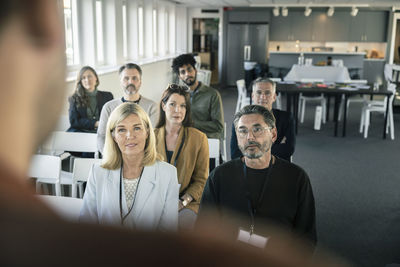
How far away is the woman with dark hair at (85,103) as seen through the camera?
4844 mm

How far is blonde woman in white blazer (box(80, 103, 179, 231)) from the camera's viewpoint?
2.46 m

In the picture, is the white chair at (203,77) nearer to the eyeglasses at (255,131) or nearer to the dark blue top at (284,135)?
the dark blue top at (284,135)

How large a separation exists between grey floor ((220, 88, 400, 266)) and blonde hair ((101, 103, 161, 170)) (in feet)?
6.02

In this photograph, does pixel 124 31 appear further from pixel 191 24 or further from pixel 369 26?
pixel 369 26

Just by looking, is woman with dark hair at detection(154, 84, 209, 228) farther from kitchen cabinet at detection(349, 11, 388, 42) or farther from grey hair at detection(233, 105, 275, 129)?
kitchen cabinet at detection(349, 11, 388, 42)

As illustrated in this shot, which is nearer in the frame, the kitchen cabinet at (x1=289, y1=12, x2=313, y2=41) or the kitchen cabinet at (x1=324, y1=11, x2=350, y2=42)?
the kitchen cabinet at (x1=324, y1=11, x2=350, y2=42)

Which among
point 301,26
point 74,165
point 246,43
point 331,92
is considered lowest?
point 74,165

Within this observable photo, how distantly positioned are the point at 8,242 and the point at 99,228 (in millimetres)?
44

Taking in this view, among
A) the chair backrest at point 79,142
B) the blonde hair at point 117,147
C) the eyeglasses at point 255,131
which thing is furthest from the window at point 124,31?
the eyeglasses at point 255,131

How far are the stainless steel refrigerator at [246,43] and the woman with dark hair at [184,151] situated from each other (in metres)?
11.9

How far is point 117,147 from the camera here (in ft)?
8.77

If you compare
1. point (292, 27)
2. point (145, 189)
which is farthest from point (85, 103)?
point (292, 27)

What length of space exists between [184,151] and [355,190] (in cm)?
275

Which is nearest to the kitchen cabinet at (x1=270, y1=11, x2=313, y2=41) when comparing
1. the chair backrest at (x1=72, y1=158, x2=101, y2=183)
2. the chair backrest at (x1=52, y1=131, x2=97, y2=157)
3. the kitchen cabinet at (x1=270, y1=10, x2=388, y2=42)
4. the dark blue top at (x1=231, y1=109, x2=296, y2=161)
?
the kitchen cabinet at (x1=270, y1=10, x2=388, y2=42)
